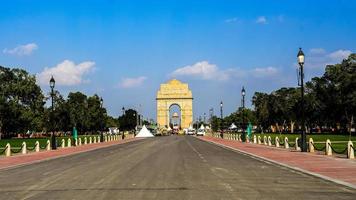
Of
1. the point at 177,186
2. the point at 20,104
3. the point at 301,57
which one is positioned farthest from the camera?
the point at 20,104

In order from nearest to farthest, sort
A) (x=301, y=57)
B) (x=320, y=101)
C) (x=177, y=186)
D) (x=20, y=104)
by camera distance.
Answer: (x=177, y=186), (x=301, y=57), (x=20, y=104), (x=320, y=101)

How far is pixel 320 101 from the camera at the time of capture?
110938mm

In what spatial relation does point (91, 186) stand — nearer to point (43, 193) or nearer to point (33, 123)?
point (43, 193)

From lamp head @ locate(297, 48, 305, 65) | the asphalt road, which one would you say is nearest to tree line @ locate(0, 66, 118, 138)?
lamp head @ locate(297, 48, 305, 65)

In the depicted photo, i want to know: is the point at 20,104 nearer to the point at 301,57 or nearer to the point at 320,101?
the point at 320,101

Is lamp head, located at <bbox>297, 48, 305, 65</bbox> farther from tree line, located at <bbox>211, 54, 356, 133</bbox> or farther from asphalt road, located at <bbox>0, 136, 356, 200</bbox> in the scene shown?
tree line, located at <bbox>211, 54, 356, 133</bbox>

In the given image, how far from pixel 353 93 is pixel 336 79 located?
11629 mm

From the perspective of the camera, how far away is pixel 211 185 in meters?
16.0

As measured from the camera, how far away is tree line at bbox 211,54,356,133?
90.7 metres

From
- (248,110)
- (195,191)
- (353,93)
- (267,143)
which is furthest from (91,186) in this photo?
(248,110)

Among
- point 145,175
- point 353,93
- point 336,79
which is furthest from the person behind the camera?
point 336,79

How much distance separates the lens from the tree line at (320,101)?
90.7 m

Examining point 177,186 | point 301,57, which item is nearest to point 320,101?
point 301,57

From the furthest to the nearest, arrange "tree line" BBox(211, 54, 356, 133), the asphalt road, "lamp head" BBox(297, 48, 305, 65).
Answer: "tree line" BBox(211, 54, 356, 133), "lamp head" BBox(297, 48, 305, 65), the asphalt road
